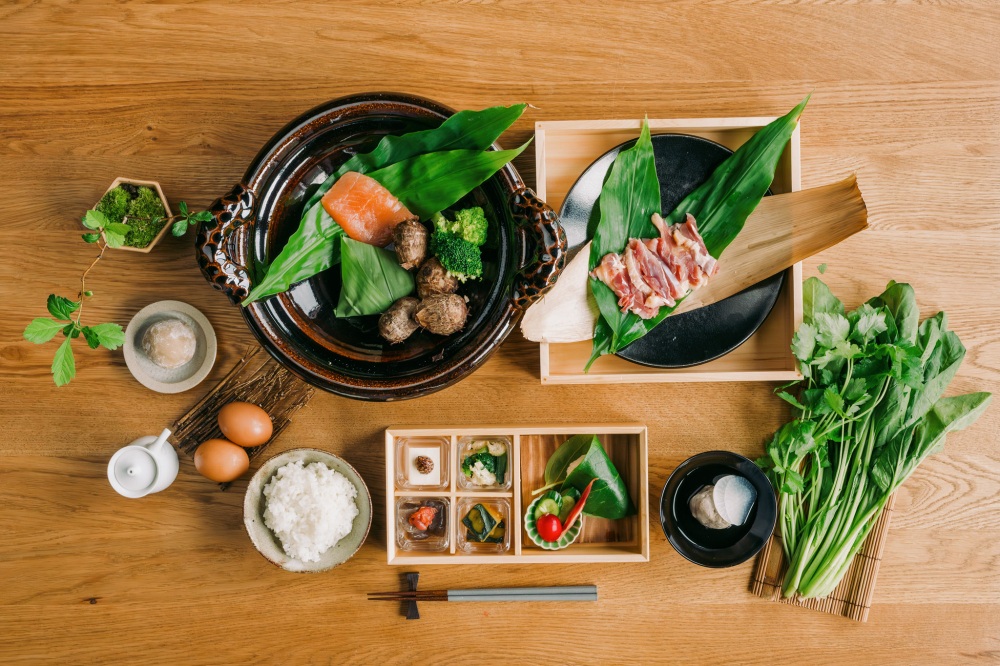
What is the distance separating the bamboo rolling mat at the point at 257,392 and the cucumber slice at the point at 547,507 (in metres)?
0.78

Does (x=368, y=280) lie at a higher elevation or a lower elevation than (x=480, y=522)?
higher

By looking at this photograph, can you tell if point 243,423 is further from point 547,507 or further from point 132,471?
point 547,507

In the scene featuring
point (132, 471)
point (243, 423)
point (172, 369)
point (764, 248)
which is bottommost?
point (132, 471)

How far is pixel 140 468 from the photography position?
1.77 meters

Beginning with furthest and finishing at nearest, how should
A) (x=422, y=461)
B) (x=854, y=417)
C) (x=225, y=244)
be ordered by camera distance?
1. (x=422, y=461)
2. (x=854, y=417)
3. (x=225, y=244)

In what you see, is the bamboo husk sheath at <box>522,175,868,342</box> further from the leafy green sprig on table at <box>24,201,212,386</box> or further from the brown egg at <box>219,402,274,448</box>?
the leafy green sprig on table at <box>24,201,212,386</box>

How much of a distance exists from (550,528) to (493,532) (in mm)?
193

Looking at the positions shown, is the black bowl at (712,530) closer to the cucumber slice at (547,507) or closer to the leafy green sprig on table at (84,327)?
the cucumber slice at (547,507)

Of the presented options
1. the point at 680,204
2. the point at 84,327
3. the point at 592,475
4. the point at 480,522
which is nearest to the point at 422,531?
the point at 480,522

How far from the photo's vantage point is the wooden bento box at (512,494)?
1.83m

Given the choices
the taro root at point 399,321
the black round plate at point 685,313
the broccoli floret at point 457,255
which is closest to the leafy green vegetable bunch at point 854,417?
the black round plate at point 685,313

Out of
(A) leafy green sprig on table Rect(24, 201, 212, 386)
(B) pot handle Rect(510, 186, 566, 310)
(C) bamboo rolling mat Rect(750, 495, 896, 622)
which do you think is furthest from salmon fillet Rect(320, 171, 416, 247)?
(C) bamboo rolling mat Rect(750, 495, 896, 622)

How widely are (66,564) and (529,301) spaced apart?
174 cm

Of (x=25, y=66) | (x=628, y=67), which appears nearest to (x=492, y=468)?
(x=628, y=67)
